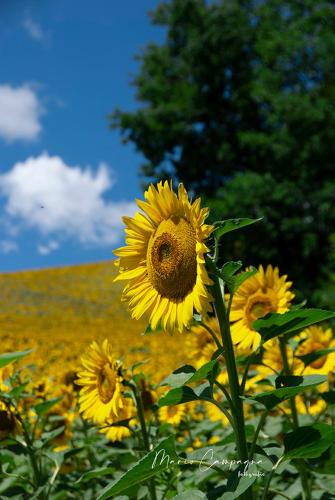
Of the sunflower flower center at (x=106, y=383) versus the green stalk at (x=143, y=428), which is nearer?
the green stalk at (x=143, y=428)

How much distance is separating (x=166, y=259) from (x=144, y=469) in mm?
512

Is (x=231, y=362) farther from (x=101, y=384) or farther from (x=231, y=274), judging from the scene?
(x=101, y=384)

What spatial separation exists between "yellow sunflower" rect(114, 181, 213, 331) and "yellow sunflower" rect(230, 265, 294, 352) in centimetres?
58

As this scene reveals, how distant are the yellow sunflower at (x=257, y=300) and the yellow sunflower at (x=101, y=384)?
447mm

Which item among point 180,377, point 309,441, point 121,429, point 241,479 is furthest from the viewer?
point 121,429

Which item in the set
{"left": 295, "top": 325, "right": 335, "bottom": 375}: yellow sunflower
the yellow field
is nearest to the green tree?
the yellow field

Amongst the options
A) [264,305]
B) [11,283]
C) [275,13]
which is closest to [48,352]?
[264,305]

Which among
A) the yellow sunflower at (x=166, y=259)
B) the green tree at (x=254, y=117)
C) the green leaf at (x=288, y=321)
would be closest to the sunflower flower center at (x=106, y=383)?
the yellow sunflower at (x=166, y=259)

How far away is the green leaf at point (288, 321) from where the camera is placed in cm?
143

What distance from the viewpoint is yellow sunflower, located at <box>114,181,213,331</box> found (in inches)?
57.9

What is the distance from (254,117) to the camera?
1773 cm

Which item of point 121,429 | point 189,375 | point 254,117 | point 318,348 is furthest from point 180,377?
point 254,117

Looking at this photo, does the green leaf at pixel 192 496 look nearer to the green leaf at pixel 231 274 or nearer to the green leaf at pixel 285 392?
the green leaf at pixel 285 392

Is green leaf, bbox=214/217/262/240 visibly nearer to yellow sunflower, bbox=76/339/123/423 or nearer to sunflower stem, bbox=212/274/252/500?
sunflower stem, bbox=212/274/252/500
